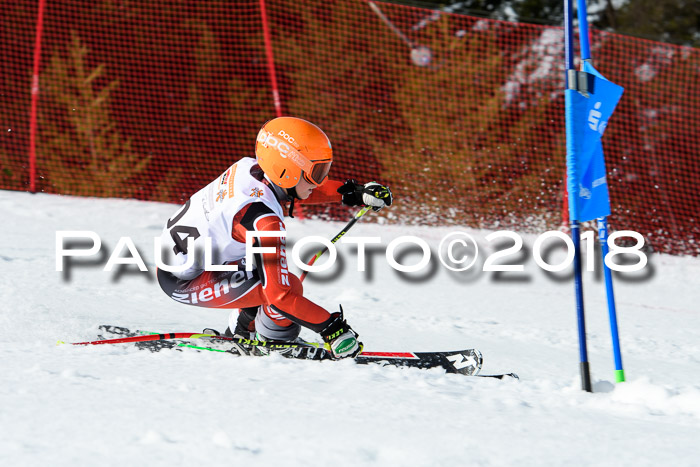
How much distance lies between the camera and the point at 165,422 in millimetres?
2461

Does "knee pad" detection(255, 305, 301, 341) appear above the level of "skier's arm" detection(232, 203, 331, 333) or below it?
below

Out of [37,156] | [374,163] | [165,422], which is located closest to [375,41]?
[374,163]

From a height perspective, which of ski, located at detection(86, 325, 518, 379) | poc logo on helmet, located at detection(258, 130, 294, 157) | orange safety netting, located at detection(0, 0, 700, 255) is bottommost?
ski, located at detection(86, 325, 518, 379)

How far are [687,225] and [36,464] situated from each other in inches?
435

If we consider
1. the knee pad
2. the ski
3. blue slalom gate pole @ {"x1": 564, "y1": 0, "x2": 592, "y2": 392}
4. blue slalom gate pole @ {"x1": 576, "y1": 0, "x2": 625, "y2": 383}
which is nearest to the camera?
blue slalom gate pole @ {"x1": 564, "y1": 0, "x2": 592, "y2": 392}

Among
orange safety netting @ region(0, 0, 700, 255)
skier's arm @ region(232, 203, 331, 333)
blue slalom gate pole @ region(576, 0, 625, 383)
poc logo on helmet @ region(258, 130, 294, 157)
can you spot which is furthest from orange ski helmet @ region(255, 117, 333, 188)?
orange safety netting @ region(0, 0, 700, 255)

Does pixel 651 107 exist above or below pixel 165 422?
above

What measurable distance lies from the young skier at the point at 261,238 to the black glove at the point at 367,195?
555 millimetres

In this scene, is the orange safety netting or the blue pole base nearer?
the blue pole base

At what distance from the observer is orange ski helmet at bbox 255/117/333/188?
3461 mm

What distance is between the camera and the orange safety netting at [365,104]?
10477mm

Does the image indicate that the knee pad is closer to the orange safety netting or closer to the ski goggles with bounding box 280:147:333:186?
the ski goggles with bounding box 280:147:333:186

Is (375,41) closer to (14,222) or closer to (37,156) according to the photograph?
(37,156)

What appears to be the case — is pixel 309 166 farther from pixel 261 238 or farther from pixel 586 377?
pixel 586 377
